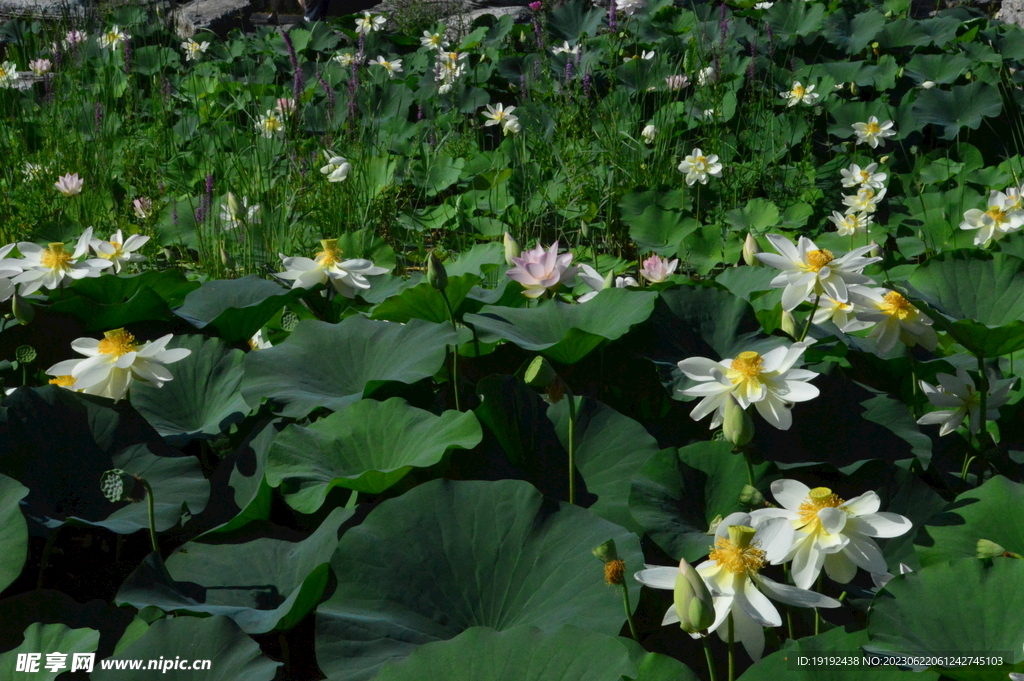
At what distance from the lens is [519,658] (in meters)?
0.79

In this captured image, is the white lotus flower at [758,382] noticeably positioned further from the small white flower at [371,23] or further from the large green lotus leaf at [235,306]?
the small white flower at [371,23]

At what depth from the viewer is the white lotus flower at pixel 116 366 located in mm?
1197

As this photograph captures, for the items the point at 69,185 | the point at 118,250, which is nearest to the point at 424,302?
the point at 118,250


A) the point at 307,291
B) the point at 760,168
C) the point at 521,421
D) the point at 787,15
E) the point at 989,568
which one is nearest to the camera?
the point at 989,568

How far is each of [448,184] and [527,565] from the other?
102 inches

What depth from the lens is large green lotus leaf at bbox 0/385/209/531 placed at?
1.12 meters

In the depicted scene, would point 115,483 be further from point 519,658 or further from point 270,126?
point 270,126

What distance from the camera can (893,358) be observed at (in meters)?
1.41

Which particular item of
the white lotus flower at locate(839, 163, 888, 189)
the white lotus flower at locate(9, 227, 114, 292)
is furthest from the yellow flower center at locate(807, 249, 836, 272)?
the white lotus flower at locate(839, 163, 888, 189)

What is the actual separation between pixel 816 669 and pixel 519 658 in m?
0.29

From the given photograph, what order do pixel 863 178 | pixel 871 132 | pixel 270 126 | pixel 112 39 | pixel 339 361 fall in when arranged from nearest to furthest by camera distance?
pixel 339 361, pixel 863 178, pixel 270 126, pixel 871 132, pixel 112 39

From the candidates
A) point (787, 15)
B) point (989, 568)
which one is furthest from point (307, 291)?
point (787, 15)

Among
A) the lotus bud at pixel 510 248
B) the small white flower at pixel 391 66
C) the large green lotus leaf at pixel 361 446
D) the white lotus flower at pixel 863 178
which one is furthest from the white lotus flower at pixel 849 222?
the small white flower at pixel 391 66

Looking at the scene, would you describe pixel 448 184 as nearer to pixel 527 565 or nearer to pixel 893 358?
pixel 893 358
